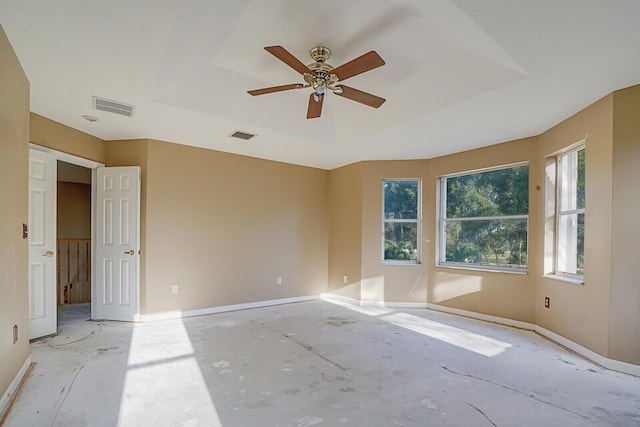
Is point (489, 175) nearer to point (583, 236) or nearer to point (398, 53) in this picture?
point (583, 236)

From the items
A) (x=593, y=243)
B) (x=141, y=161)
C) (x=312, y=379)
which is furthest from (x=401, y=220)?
(x=141, y=161)

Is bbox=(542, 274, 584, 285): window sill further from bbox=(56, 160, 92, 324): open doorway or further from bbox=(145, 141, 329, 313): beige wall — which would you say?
bbox=(56, 160, 92, 324): open doorway

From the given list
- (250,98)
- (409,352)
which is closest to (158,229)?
(250,98)

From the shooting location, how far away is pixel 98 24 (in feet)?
6.98

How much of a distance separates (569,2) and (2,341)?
4.10m

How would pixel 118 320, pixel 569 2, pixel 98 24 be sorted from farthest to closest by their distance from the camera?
pixel 118 320 < pixel 98 24 < pixel 569 2

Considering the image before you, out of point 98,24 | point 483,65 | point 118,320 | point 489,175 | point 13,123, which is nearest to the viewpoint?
point 98,24

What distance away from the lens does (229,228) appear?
5.08 metres

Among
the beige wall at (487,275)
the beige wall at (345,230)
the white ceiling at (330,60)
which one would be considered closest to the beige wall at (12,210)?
the white ceiling at (330,60)

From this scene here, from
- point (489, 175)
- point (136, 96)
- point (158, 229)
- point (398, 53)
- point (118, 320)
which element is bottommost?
point (118, 320)

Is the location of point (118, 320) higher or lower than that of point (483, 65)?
lower

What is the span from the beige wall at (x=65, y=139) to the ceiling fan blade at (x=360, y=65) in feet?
10.7

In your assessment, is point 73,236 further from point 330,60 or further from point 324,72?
point 324,72

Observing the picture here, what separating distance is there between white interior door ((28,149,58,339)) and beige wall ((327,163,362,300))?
3990mm
